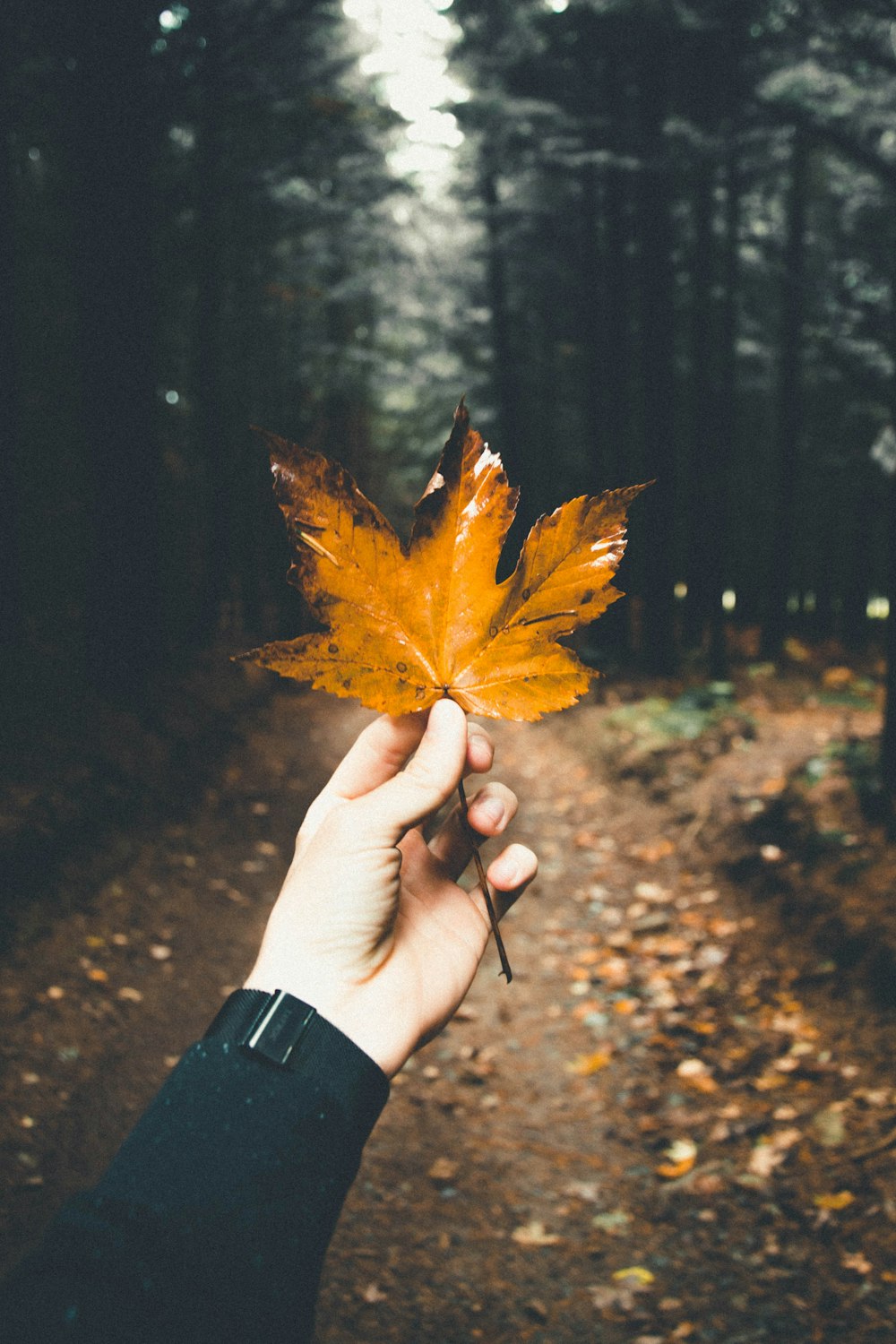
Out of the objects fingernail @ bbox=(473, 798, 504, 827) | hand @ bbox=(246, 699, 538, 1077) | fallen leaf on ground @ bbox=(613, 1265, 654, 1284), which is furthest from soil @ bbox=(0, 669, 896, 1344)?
fingernail @ bbox=(473, 798, 504, 827)

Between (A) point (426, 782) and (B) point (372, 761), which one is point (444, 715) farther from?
(B) point (372, 761)

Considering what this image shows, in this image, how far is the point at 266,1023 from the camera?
55.5 inches

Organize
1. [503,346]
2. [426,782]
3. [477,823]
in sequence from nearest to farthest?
1. [426,782]
2. [477,823]
3. [503,346]

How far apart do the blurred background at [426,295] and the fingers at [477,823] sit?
14.7ft

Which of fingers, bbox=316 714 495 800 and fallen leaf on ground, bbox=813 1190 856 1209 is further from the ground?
fingers, bbox=316 714 495 800


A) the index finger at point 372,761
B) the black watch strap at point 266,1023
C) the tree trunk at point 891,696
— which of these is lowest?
the tree trunk at point 891,696

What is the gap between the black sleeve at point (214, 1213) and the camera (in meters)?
1.06

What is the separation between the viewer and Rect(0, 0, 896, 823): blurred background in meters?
6.80

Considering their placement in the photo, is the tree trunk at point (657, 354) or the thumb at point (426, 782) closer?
the thumb at point (426, 782)

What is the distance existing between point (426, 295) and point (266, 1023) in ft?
65.2

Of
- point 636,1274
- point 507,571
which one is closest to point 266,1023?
point 636,1274

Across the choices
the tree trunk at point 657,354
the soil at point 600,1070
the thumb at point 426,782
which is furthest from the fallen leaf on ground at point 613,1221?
the tree trunk at point 657,354

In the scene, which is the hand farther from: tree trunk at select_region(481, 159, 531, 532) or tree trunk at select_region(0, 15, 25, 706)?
tree trunk at select_region(481, 159, 531, 532)

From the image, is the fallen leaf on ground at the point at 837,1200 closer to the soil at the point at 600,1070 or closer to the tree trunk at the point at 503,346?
the soil at the point at 600,1070
